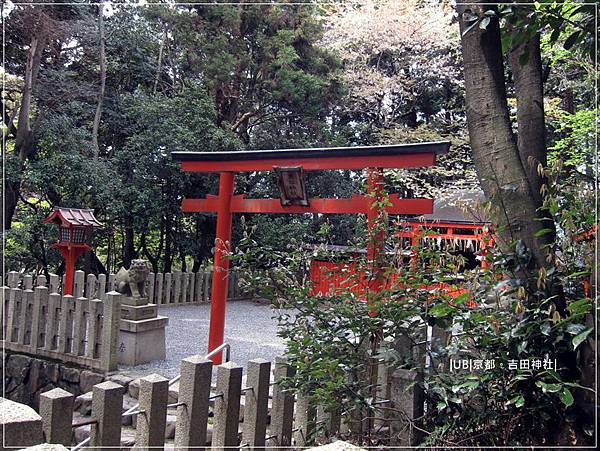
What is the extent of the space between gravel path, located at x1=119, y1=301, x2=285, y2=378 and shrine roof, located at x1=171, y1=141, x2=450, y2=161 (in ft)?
7.41

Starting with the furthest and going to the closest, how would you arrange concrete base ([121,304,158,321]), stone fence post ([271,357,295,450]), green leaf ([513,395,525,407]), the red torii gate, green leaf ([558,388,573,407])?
concrete base ([121,304,158,321])
the red torii gate
stone fence post ([271,357,295,450])
green leaf ([513,395,525,407])
green leaf ([558,388,573,407])

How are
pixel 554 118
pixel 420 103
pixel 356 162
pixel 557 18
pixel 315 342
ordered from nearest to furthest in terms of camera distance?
1. pixel 557 18
2. pixel 315 342
3. pixel 356 162
4. pixel 554 118
5. pixel 420 103

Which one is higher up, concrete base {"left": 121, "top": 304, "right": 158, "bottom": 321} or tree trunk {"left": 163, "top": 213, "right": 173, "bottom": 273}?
tree trunk {"left": 163, "top": 213, "right": 173, "bottom": 273}

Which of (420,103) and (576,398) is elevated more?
(420,103)

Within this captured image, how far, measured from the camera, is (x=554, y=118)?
37.8 ft

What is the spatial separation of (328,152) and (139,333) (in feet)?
10.1

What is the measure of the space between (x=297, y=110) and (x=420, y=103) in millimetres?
5121

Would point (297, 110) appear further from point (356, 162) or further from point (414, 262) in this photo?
point (414, 262)

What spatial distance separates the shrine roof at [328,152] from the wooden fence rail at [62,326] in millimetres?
2121

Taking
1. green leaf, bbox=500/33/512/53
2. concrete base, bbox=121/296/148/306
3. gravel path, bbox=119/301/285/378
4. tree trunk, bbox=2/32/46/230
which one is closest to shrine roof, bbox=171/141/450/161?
concrete base, bbox=121/296/148/306

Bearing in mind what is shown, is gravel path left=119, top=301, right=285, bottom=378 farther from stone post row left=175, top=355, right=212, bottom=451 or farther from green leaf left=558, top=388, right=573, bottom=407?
green leaf left=558, top=388, right=573, bottom=407

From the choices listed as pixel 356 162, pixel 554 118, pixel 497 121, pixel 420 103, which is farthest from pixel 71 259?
pixel 420 103

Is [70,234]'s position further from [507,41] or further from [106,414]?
[507,41]

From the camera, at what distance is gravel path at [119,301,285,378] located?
6199mm
